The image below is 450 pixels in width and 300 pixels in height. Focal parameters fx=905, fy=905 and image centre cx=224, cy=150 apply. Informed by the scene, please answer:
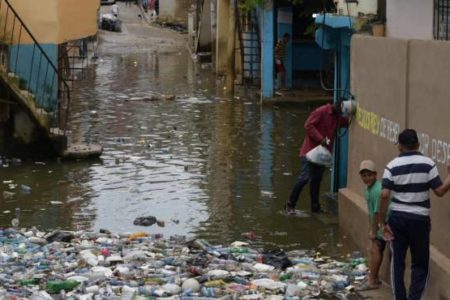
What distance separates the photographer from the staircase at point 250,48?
27.3 m

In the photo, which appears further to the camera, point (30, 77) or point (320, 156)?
point (30, 77)

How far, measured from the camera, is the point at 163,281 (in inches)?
336

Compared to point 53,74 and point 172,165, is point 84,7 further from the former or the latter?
point 172,165

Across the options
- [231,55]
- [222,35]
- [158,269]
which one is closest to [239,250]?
[158,269]

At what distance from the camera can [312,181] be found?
11.8 m

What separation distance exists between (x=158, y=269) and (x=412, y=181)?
9.74 ft

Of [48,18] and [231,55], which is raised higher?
[48,18]

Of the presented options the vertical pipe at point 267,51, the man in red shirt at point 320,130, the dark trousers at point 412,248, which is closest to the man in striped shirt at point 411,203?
the dark trousers at point 412,248

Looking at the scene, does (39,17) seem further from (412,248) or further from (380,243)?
(412,248)

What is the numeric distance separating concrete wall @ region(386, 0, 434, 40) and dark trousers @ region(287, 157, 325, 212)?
6.45ft

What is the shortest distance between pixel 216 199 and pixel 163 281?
4.23 meters

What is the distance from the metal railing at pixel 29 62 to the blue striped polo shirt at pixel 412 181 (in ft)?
33.0

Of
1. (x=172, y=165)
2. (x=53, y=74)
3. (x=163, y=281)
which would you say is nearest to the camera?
(x=163, y=281)

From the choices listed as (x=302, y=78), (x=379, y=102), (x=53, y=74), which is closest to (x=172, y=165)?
(x=53, y=74)
